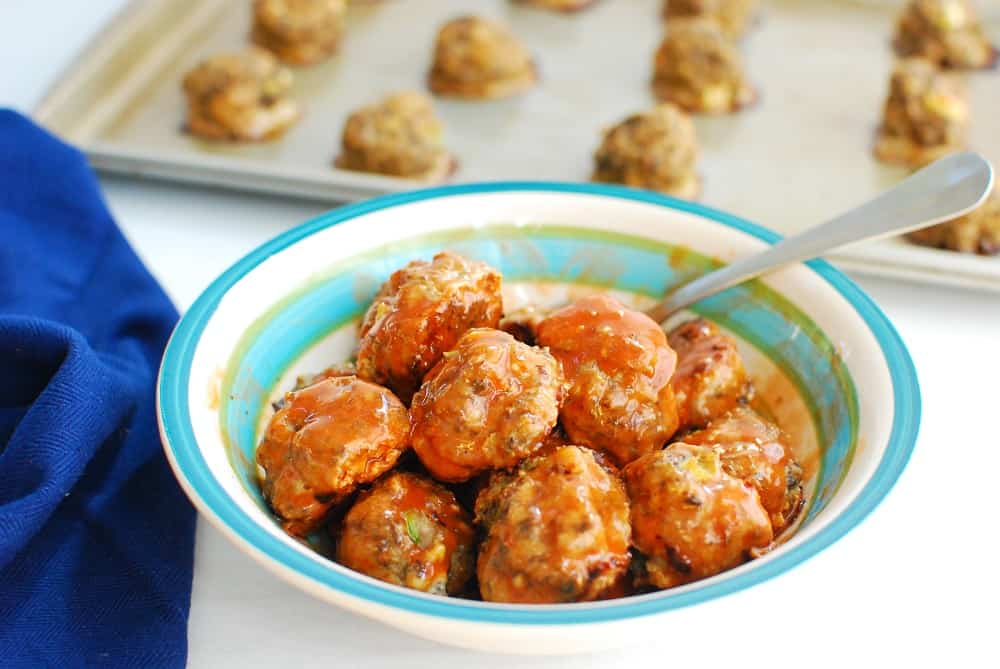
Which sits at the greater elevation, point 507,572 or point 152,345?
point 507,572

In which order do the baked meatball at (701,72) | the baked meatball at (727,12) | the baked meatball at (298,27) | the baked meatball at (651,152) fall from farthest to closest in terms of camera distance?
the baked meatball at (727,12) → the baked meatball at (298,27) → the baked meatball at (701,72) → the baked meatball at (651,152)

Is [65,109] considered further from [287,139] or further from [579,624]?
[579,624]

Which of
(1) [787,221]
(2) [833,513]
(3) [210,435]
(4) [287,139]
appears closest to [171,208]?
(4) [287,139]

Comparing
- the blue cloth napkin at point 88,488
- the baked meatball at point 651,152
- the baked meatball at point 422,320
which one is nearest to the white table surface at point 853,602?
the blue cloth napkin at point 88,488

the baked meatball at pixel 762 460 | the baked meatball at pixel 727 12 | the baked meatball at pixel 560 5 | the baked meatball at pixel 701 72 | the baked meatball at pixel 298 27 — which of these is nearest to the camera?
the baked meatball at pixel 762 460

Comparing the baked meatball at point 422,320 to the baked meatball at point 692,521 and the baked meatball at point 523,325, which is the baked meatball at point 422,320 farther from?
the baked meatball at point 692,521

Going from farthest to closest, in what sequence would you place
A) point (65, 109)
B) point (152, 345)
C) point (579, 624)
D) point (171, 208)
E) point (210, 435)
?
point (65, 109) → point (171, 208) → point (152, 345) → point (210, 435) → point (579, 624)

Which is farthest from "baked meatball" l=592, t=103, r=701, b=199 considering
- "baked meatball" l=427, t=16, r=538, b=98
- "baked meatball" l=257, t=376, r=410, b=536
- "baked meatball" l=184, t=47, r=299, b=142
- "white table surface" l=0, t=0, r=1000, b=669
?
"baked meatball" l=257, t=376, r=410, b=536
